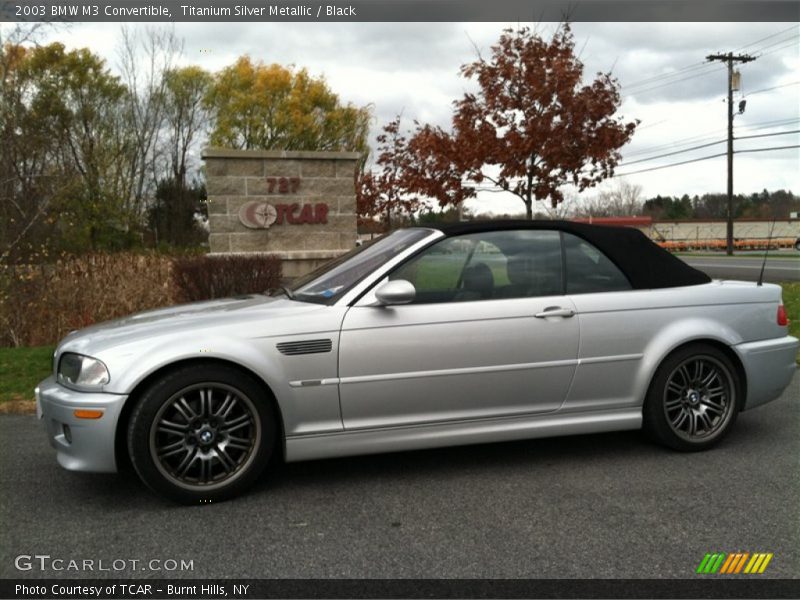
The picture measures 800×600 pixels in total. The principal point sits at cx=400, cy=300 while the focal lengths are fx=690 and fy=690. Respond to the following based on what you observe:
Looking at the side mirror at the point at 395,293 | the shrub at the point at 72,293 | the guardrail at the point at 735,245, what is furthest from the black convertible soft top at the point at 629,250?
the guardrail at the point at 735,245

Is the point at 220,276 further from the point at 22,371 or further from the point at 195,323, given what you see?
the point at 195,323

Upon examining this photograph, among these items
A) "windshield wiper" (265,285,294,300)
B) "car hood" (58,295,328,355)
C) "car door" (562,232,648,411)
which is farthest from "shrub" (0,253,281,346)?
"car door" (562,232,648,411)

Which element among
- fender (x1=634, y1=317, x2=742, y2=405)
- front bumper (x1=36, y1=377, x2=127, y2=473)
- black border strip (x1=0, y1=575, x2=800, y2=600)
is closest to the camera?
black border strip (x1=0, y1=575, x2=800, y2=600)

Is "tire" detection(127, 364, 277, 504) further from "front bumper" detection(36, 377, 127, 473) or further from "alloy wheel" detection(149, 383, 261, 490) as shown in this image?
"front bumper" detection(36, 377, 127, 473)

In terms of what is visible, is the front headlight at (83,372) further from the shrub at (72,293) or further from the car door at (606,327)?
the shrub at (72,293)

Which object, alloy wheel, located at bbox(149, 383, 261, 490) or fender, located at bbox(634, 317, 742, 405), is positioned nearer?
alloy wheel, located at bbox(149, 383, 261, 490)

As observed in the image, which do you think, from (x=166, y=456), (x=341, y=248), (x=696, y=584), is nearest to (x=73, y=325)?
(x=341, y=248)

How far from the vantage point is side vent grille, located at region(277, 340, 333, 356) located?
3.74m

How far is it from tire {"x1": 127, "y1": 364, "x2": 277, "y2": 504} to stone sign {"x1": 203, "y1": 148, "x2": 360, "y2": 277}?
385 inches

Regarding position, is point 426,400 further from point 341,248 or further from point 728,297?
point 341,248

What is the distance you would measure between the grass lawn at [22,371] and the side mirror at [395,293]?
12.1 feet

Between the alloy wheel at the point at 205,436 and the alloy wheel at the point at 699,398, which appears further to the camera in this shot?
the alloy wheel at the point at 699,398

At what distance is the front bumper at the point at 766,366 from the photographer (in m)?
4.56

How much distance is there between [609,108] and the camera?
47.9 feet
